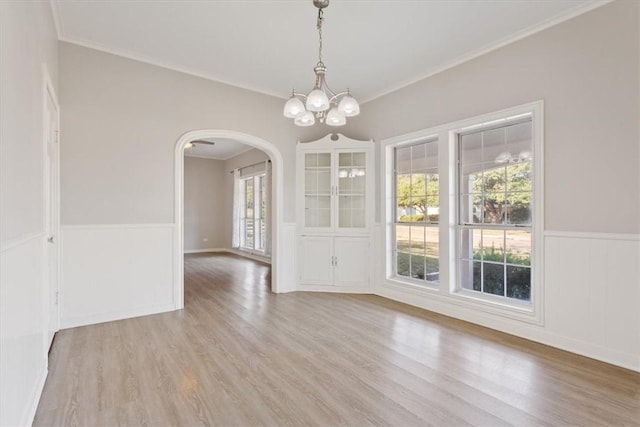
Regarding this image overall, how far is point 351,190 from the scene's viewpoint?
5258mm

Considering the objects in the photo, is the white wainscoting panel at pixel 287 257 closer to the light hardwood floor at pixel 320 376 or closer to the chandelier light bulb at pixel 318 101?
the light hardwood floor at pixel 320 376

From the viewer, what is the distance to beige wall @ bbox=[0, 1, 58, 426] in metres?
1.52

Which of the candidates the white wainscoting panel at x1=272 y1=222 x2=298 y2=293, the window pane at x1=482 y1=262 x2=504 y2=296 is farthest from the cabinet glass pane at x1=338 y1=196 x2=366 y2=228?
the window pane at x1=482 y1=262 x2=504 y2=296

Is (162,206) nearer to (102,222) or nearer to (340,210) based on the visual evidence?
(102,222)

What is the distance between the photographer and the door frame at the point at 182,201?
13.9 ft

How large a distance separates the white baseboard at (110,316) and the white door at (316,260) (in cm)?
197

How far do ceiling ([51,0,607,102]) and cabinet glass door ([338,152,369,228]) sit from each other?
1293mm

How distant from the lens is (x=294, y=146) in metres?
5.33

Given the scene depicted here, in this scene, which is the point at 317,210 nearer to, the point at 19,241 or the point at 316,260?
the point at 316,260

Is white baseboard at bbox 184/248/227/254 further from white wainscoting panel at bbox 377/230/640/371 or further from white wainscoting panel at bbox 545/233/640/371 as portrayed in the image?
white wainscoting panel at bbox 545/233/640/371

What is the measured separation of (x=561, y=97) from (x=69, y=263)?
202 inches

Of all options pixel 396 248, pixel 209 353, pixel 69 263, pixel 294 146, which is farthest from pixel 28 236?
pixel 396 248

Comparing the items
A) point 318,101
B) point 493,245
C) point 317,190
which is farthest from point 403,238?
point 318,101

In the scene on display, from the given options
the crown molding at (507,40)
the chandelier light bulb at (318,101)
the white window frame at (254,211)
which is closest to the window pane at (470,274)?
the crown molding at (507,40)
